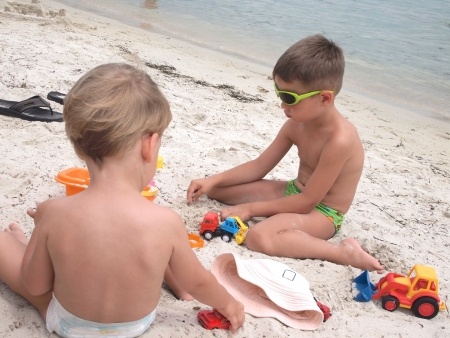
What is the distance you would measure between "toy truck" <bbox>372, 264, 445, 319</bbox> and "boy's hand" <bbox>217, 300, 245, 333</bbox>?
30.4 inches

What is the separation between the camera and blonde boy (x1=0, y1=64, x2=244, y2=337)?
1.66m

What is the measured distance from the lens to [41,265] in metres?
1.81

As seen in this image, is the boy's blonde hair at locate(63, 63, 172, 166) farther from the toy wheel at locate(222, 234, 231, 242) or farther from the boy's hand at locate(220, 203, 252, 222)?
the boy's hand at locate(220, 203, 252, 222)

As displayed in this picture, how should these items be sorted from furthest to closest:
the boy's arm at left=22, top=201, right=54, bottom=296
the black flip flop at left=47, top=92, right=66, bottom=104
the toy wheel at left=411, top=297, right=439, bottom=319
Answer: the black flip flop at left=47, top=92, right=66, bottom=104 < the toy wheel at left=411, top=297, right=439, bottom=319 < the boy's arm at left=22, top=201, right=54, bottom=296

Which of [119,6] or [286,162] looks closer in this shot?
[286,162]

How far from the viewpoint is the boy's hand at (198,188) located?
3.29 m

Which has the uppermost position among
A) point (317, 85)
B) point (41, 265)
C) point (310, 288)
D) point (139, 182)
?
point (317, 85)

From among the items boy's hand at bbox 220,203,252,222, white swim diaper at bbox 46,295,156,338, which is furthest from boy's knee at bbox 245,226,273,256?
white swim diaper at bbox 46,295,156,338

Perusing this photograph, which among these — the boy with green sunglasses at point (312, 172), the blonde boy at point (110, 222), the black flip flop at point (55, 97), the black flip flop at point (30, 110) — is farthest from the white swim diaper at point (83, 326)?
the black flip flop at point (55, 97)

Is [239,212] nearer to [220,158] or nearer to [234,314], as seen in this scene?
[220,158]

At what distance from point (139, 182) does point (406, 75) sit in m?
7.06

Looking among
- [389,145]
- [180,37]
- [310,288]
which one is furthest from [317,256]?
[180,37]

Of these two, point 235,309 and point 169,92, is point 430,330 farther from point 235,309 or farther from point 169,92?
point 169,92

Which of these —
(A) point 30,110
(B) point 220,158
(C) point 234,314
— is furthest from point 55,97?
(C) point 234,314
